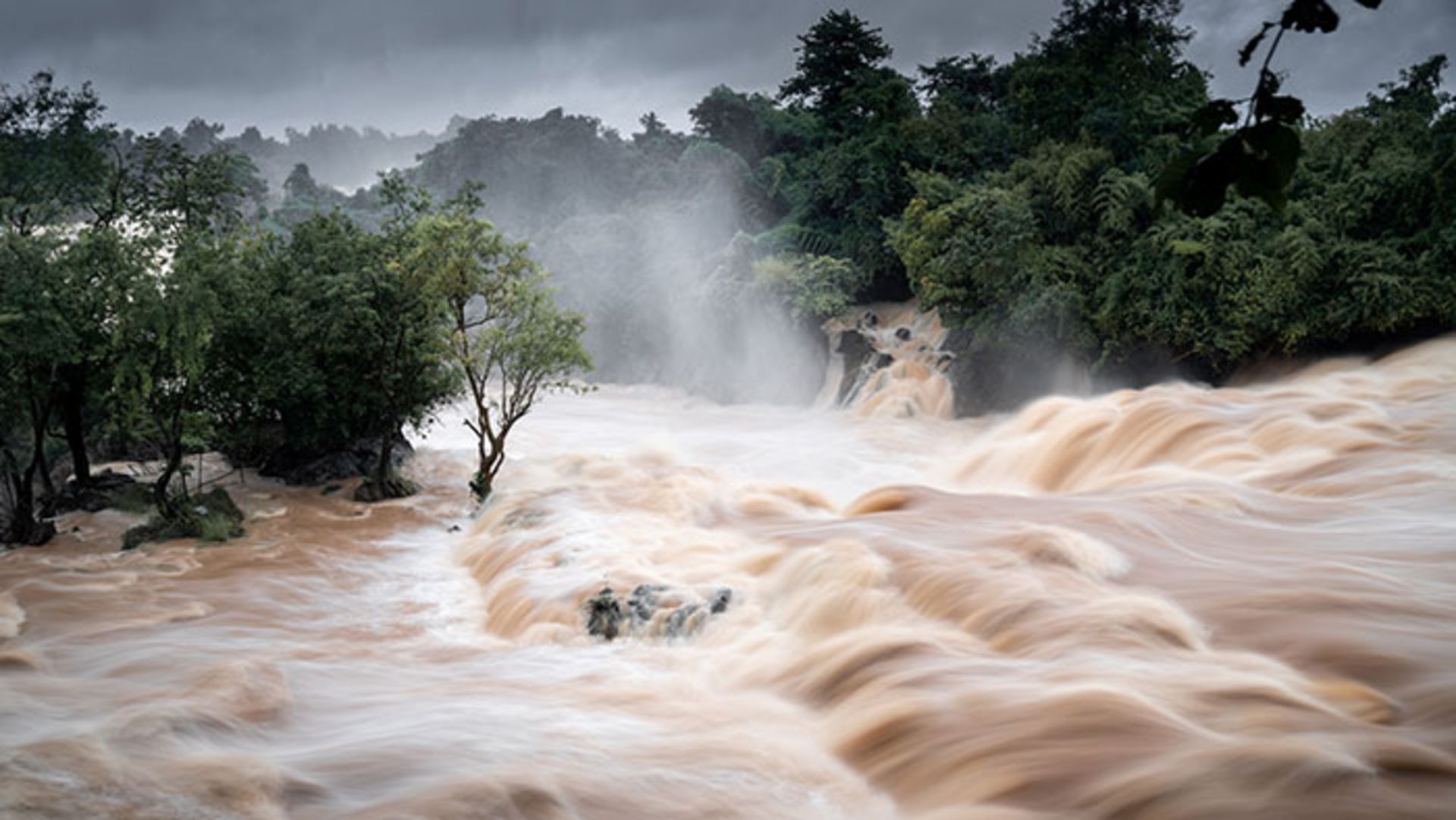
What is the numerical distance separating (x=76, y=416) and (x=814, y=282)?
1576 cm

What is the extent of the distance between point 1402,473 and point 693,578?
6.31 meters

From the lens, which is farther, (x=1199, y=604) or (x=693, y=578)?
(x=693, y=578)

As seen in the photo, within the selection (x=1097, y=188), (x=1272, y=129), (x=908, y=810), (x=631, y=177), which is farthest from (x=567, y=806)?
(x=631, y=177)

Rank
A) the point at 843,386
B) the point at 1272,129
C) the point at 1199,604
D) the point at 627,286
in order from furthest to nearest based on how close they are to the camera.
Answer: the point at 627,286 < the point at 843,386 < the point at 1199,604 < the point at 1272,129

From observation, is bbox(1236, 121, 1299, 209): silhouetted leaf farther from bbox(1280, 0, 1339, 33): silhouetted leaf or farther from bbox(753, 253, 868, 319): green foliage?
bbox(753, 253, 868, 319): green foliage

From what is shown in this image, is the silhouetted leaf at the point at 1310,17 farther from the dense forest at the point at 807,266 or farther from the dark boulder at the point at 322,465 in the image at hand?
the dark boulder at the point at 322,465

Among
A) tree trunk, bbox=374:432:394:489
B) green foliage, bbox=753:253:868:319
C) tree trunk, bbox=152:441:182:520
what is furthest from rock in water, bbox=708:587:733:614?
green foliage, bbox=753:253:868:319

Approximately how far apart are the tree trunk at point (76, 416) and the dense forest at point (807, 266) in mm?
47

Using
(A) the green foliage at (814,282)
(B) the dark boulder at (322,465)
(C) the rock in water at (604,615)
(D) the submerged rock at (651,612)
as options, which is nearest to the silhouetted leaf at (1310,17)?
(D) the submerged rock at (651,612)

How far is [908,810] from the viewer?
3.63 m

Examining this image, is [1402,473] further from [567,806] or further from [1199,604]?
[567,806]

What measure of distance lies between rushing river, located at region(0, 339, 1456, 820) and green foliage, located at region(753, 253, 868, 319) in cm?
1138

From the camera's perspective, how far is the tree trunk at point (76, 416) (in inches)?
465

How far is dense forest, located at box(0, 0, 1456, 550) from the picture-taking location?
37.2 ft
